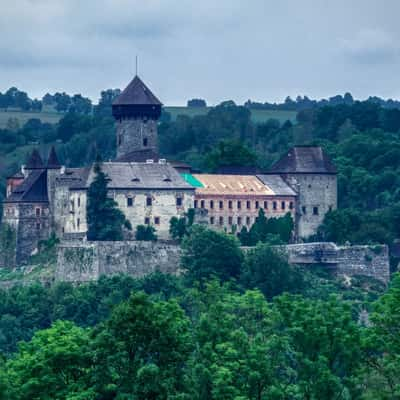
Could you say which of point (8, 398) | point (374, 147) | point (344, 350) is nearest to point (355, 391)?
point (344, 350)

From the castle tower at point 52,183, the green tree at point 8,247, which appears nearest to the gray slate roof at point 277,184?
the castle tower at point 52,183

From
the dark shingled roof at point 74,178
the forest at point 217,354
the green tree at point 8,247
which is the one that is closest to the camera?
the forest at point 217,354

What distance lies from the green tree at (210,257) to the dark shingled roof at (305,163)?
393 inches

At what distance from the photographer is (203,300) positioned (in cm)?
8931

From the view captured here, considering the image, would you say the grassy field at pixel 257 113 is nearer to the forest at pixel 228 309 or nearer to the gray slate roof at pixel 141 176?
the forest at pixel 228 309

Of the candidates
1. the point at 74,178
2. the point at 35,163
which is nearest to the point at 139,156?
the point at 35,163

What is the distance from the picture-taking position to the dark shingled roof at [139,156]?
107812mm

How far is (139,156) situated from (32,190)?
6271 millimetres

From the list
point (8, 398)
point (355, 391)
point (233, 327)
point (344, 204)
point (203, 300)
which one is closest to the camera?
point (8, 398)

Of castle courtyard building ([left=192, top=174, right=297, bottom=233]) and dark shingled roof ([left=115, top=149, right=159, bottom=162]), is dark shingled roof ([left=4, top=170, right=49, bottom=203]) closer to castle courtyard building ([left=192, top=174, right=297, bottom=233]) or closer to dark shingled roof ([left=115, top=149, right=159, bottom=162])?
dark shingled roof ([left=115, top=149, right=159, bottom=162])

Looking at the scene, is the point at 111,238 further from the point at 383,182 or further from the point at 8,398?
the point at 8,398

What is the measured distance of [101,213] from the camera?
10075cm

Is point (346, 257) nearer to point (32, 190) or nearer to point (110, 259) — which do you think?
point (110, 259)

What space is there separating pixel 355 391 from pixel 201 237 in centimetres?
3723
